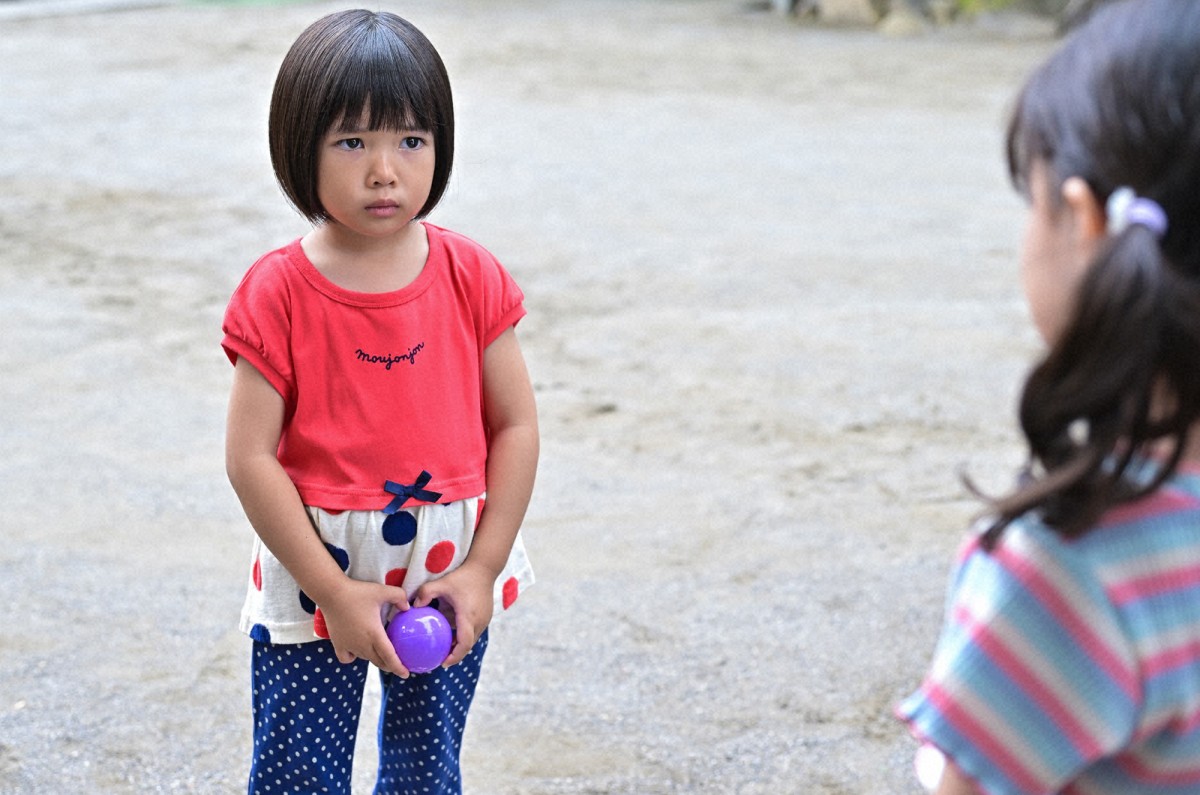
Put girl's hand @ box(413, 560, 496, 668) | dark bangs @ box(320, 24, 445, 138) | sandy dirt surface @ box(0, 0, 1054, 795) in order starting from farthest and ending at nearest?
sandy dirt surface @ box(0, 0, 1054, 795)
girl's hand @ box(413, 560, 496, 668)
dark bangs @ box(320, 24, 445, 138)

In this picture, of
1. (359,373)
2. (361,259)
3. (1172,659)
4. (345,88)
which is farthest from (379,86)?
(1172,659)

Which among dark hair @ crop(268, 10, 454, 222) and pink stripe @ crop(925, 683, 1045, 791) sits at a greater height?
dark hair @ crop(268, 10, 454, 222)

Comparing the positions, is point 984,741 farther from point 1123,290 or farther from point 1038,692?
point 1123,290

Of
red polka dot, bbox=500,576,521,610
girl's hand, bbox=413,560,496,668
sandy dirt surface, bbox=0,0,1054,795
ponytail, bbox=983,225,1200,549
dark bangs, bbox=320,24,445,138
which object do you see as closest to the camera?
ponytail, bbox=983,225,1200,549

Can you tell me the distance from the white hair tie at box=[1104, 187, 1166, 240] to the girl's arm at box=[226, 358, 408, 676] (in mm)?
849

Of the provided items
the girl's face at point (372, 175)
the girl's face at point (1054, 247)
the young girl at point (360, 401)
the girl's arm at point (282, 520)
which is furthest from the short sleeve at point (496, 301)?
the girl's face at point (1054, 247)

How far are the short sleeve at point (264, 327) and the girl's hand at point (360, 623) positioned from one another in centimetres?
21

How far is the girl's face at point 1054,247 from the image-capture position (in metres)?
0.88

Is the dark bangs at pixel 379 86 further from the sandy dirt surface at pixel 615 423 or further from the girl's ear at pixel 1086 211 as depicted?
the sandy dirt surface at pixel 615 423

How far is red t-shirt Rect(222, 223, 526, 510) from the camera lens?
142cm

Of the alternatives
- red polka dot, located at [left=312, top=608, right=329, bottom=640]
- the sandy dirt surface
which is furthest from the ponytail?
the sandy dirt surface

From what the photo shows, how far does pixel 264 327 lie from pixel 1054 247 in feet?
2.58

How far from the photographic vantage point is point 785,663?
2463 mm

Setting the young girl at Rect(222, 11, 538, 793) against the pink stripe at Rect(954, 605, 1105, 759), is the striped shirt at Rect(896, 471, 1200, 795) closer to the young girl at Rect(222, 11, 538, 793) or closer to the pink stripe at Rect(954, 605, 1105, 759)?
the pink stripe at Rect(954, 605, 1105, 759)
